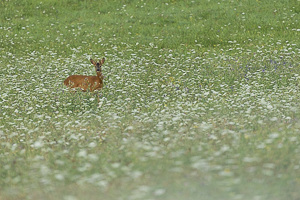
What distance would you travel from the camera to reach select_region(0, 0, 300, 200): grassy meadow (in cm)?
511

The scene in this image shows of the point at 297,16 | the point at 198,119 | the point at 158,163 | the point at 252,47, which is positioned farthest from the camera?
the point at 297,16

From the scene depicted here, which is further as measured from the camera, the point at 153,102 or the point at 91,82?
the point at 91,82

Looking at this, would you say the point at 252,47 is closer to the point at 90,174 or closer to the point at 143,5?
the point at 143,5

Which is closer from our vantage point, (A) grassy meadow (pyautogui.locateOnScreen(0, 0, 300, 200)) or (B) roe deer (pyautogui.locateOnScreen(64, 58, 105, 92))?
(A) grassy meadow (pyautogui.locateOnScreen(0, 0, 300, 200))

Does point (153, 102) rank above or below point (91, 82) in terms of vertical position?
below

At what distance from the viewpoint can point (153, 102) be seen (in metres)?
10.3

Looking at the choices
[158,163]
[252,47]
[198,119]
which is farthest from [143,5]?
[158,163]

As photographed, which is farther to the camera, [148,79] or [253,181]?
[148,79]

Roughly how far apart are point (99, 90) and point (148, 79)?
198 centimetres

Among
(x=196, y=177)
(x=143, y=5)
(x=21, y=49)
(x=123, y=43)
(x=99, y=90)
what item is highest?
(x=143, y=5)

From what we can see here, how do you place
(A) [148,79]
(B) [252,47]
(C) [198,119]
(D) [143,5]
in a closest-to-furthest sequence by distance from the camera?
(C) [198,119]
(A) [148,79]
(B) [252,47]
(D) [143,5]

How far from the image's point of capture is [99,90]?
11680 mm

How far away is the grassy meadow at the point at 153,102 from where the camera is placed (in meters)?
5.11

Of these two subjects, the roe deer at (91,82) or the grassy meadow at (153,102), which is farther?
the roe deer at (91,82)
